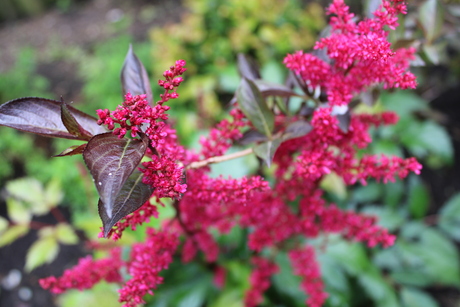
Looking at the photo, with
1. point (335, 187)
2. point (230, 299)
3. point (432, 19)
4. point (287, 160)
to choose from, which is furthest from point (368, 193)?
point (287, 160)

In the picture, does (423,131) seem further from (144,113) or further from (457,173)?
(144,113)

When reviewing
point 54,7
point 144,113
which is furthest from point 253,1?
point 54,7

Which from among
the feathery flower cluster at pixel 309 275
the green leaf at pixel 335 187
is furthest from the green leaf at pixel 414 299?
the feathery flower cluster at pixel 309 275

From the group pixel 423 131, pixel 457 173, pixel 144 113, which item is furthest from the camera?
pixel 457 173

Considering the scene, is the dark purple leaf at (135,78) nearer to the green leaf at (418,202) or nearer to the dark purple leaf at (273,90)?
the dark purple leaf at (273,90)

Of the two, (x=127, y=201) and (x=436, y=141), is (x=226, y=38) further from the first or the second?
(x=127, y=201)

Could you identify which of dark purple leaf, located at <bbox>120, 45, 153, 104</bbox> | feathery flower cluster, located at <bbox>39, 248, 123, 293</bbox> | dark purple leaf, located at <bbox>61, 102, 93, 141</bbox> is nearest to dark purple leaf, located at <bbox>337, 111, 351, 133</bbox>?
dark purple leaf, located at <bbox>120, 45, 153, 104</bbox>
